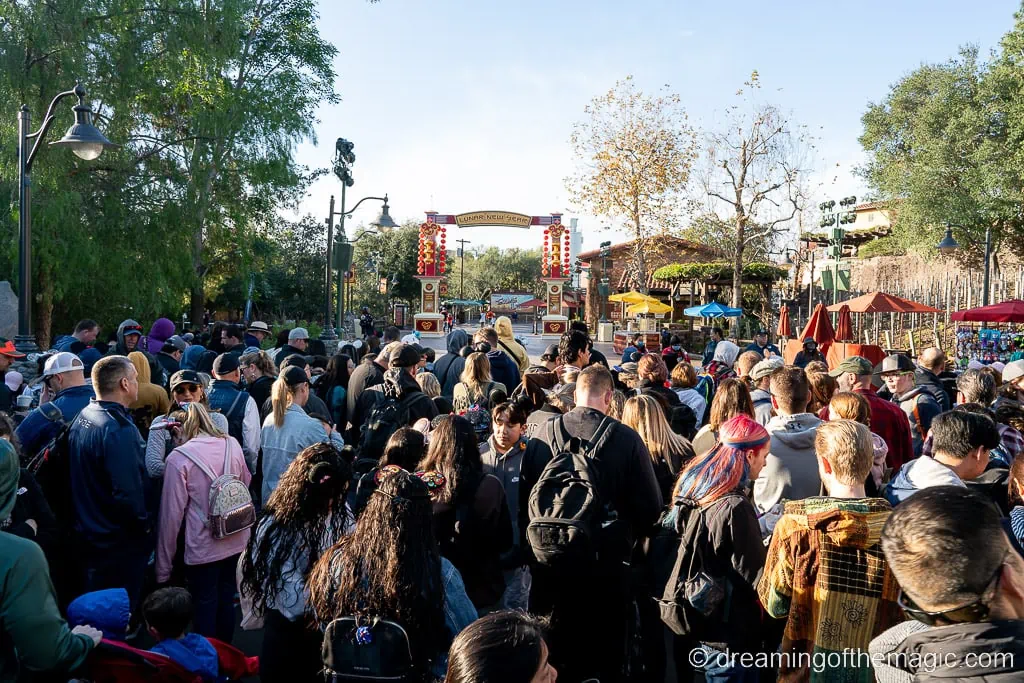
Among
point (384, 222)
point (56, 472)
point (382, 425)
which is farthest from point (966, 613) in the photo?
point (384, 222)

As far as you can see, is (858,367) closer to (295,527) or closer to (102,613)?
(295,527)

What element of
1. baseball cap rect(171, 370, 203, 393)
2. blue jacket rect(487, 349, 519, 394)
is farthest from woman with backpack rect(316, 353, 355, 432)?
baseball cap rect(171, 370, 203, 393)

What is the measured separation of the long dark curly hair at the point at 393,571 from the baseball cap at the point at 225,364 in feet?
9.85

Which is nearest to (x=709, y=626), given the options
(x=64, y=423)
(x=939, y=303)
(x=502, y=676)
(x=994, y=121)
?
(x=502, y=676)

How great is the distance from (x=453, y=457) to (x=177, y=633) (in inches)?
55.3

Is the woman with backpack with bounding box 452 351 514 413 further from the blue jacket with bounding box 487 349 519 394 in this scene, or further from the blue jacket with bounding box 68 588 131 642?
the blue jacket with bounding box 68 588 131 642

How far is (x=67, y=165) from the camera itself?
14359 millimetres

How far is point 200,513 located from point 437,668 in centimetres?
204

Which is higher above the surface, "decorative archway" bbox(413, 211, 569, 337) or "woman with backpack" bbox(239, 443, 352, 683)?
"decorative archway" bbox(413, 211, 569, 337)

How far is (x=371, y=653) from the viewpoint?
2.38 m

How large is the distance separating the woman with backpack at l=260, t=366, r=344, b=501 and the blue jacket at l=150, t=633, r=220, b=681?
1.90 meters

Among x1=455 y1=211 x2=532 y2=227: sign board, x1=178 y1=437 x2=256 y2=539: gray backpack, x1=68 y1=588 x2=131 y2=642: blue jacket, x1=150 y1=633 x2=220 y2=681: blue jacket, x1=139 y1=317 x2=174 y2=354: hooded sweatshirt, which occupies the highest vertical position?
x1=455 y1=211 x2=532 y2=227: sign board

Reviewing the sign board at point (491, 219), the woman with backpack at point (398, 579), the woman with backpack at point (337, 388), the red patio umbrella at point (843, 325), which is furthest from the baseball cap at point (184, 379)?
the sign board at point (491, 219)

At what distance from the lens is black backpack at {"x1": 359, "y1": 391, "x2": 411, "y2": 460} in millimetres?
5203
